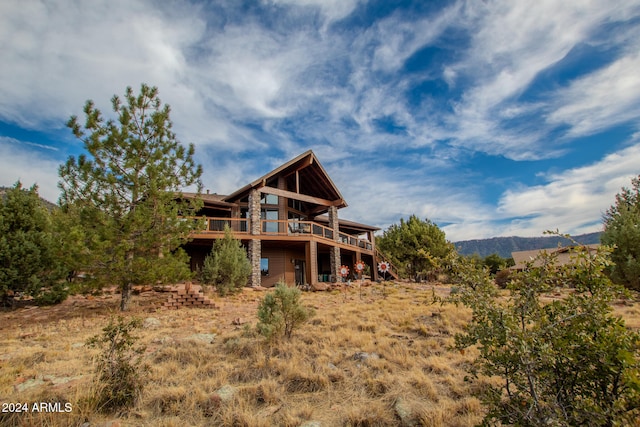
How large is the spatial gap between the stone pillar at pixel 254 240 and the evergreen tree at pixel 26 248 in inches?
313

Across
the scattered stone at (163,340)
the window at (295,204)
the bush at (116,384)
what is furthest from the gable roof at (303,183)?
the bush at (116,384)

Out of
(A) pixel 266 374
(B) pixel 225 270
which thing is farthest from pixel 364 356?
(B) pixel 225 270

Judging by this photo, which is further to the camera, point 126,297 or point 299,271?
point 299,271

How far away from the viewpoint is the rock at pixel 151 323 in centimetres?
809

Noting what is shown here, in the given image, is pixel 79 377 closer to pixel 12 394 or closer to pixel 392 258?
pixel 12 394

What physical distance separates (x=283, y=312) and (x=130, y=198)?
22.1ft

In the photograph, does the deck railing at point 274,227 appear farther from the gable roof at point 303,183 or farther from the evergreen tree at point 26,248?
the evergreen tree at point 26,248

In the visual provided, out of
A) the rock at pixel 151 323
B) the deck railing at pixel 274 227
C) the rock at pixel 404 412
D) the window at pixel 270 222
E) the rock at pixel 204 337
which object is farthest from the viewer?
the window at pixel 270 222

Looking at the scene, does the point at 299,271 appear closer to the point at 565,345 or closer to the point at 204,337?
the point at 204,337

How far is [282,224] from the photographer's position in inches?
735

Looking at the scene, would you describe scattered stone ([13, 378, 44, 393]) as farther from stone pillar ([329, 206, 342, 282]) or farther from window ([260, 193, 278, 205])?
stone pillar ([329, 206, 342, 282])

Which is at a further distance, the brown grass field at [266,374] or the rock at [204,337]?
A: the rock at [204,337]

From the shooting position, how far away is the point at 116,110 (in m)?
9.31

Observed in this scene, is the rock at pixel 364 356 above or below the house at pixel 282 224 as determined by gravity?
below
